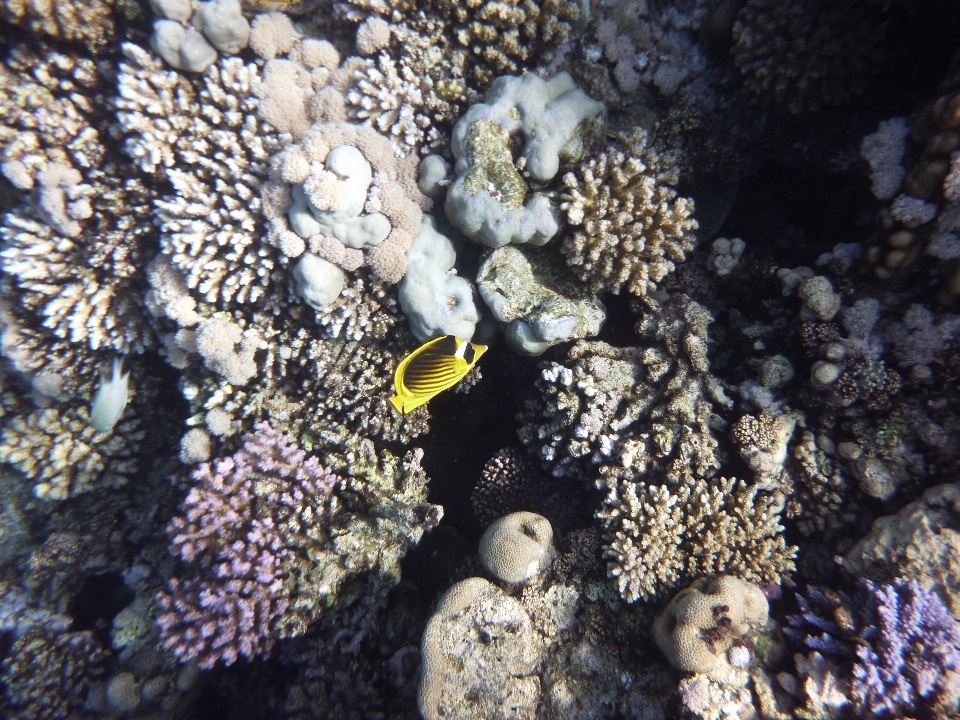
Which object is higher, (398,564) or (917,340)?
(917,340)

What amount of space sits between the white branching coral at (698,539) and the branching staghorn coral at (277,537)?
4.46ft

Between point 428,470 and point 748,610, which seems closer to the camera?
point 748,610

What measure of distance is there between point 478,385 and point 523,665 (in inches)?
72.3

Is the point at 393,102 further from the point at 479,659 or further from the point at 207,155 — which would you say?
the point at 479,659

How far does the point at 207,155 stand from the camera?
3.32 m

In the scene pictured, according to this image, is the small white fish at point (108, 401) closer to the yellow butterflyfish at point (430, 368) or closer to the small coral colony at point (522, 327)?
the small coral colony at point (522, 327)

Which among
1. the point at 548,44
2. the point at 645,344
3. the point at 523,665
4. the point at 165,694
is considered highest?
the point at 548,44

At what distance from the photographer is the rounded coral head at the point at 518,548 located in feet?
9.73

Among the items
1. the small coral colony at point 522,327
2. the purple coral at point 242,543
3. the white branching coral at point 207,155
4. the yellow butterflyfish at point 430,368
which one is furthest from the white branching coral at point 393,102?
the purple coral at point 242,543

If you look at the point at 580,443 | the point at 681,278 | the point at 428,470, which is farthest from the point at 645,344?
the point at 428,470

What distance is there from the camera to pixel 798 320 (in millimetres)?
2814

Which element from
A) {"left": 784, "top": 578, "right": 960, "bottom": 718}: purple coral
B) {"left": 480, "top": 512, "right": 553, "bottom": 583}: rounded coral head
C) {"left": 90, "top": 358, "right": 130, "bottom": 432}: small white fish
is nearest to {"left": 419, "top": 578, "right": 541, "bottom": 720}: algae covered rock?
{"left": 480, "top": 512, "right": 553, "bottom": 583}: rounded coral head

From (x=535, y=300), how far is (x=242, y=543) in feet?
9.20

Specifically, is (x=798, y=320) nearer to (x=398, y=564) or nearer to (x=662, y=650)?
(x=662, y=650)
